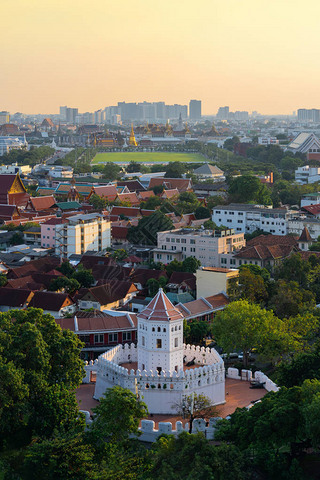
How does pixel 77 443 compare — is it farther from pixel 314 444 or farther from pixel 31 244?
pixel 31 244

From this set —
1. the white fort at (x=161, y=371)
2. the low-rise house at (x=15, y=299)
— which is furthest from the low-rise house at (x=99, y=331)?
the white fort at (x=161, y=371)

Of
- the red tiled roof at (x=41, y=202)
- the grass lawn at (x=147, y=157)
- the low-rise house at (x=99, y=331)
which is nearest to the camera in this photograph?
the low-rise house at (x=99, y=331)

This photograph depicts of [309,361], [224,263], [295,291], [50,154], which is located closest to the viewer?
[309,361]

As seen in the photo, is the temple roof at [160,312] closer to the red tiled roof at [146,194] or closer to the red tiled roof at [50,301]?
the red tiled roof at [50,301]

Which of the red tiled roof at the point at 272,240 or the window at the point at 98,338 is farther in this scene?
the red tiled roof at the point at 272,240

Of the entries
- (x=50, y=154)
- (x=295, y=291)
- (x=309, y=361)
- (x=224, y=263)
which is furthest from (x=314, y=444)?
(x=50, y=154)

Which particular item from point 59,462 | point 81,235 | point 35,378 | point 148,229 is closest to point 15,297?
point 81,235

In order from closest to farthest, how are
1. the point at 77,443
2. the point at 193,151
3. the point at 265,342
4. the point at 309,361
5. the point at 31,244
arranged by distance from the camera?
the point at 77,443
the point at 309,361
the point at 265,342
the point at 31,244
the point at 193,151
